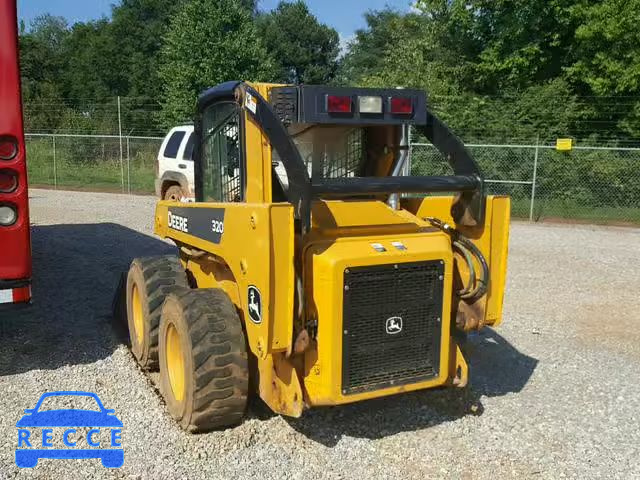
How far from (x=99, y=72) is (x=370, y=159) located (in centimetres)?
4665

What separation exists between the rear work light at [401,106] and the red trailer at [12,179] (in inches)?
98.9

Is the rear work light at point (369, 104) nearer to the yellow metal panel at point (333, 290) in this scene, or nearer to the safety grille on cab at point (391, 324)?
the yellow metal panel at point (333, 290)

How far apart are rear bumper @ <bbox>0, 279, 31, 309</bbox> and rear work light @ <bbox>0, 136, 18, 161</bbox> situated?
2.77ft

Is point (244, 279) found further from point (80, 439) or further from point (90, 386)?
point (90, 386)

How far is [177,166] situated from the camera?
537 inches

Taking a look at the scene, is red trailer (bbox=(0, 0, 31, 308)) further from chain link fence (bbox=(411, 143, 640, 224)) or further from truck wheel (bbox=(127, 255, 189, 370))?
chain link fence (bbox=(411, 143, 640, 224))

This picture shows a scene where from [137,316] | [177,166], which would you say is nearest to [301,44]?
[177,166]

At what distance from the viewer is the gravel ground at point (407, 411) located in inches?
149

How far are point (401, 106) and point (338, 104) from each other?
0.49m

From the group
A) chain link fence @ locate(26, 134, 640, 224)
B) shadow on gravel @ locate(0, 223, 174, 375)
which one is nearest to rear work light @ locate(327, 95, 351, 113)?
shadow on gravel @ locate(0, 223, 174, 375)

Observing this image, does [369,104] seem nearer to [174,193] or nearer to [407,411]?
[407,411]

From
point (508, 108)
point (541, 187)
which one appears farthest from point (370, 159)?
point (508, 108)

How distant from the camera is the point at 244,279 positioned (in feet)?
12.2

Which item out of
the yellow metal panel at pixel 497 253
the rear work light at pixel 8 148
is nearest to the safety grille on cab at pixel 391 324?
the yellow metal panel at pixel 497 253
